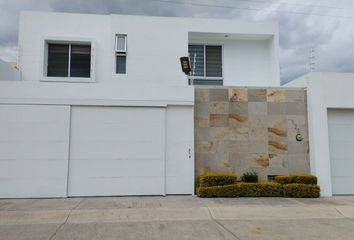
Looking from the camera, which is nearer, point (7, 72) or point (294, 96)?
point (294, 96)

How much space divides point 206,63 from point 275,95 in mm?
4558

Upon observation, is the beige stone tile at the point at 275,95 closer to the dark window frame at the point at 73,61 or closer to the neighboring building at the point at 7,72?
the dark window frame at the point at 73,61

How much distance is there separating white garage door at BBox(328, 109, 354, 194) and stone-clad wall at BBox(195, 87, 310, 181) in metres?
0.87

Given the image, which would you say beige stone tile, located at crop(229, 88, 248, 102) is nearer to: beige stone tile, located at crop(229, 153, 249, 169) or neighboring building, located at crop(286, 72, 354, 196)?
beige stone tile, located at crop(229, 153, 249, 169)

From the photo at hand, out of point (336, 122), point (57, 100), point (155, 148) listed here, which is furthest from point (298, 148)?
point (57, 100)

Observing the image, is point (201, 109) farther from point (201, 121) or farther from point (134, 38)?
point (134, 38)

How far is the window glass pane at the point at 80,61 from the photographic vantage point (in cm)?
1360

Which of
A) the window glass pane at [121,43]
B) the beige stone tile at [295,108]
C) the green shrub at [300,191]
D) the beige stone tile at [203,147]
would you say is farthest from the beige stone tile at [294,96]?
the window glass pane at [121,43]

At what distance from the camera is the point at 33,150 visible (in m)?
9.46

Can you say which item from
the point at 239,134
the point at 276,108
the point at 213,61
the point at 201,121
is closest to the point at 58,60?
the point at 213,61

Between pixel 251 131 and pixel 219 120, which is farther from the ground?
pixel 219 120

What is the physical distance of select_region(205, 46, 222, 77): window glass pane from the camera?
1449 centimetres

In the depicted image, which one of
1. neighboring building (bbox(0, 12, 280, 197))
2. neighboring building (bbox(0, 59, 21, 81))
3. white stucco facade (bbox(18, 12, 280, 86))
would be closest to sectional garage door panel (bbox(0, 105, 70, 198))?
neighboring building (bbox(0, 12, 280, 197))

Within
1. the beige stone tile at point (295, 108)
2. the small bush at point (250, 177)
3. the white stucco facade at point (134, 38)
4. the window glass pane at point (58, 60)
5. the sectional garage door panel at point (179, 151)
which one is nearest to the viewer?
the sectional garage door panel at point (179, 151)
